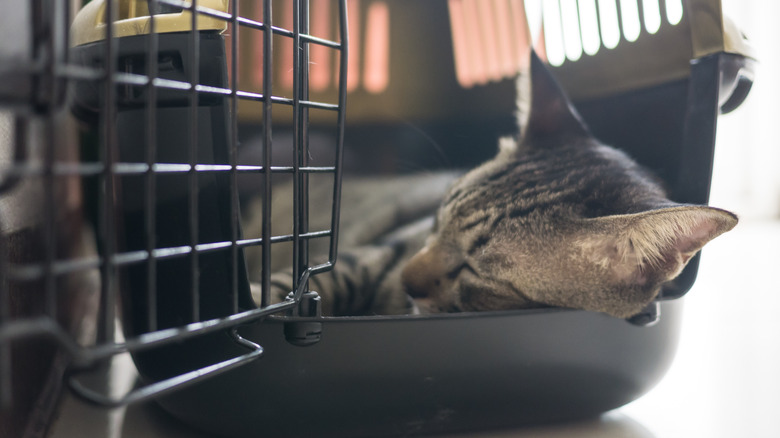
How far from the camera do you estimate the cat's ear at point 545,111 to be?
968mm

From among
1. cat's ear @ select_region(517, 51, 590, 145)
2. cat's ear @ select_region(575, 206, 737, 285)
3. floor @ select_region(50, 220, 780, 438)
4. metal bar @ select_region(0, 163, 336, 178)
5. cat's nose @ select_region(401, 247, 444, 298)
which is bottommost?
floor @ select_region(50, 220, 780, 438)

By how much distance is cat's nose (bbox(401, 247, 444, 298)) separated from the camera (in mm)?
854

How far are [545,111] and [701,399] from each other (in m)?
0.52

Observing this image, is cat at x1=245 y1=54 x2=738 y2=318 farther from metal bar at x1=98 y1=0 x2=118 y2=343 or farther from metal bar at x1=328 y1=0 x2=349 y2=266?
metal bar at x1=98 y1=0 x2=118 y2=343

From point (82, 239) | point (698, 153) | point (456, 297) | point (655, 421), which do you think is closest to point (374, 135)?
point (456, 297)

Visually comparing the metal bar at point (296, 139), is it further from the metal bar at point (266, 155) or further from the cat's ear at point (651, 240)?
the cat's ear at point (651, 240)

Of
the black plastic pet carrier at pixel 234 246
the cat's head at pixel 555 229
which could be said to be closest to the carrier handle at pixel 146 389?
the black plastic pet carrier at pixel 234 246

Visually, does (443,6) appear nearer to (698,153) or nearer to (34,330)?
(698,153)

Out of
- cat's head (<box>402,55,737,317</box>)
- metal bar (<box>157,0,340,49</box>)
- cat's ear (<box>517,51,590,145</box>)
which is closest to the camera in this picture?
metal bar (<box>157,0,340,49</box>)

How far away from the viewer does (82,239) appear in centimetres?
144

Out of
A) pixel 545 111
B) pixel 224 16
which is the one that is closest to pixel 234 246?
pixel 224 16

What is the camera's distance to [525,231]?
2.48 ft

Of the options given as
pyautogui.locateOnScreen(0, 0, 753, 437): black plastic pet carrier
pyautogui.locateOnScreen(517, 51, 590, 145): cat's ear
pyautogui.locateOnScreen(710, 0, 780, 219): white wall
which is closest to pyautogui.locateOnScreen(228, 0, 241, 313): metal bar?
pyautogui.locateOnScreen(0, 0, 753, 437): black plastic pet carrier

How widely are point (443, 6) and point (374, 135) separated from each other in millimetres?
298
